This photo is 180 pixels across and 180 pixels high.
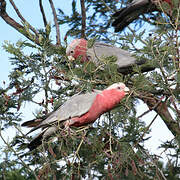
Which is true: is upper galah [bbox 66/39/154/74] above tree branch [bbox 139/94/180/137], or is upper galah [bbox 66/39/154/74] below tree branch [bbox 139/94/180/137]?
above

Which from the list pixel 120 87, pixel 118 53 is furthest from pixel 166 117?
pixel 120 87

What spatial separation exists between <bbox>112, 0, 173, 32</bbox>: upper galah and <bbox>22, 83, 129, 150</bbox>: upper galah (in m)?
2.26

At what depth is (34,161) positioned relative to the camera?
4.03 m

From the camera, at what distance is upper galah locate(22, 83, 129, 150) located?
3.49 metres

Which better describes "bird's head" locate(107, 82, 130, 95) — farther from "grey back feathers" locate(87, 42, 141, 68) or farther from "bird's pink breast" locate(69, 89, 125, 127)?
"grey back feathers" locate(87, 42, 141, 68)

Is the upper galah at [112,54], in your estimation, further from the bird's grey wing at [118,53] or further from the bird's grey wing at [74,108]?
the bird's grey wing at [74,108]

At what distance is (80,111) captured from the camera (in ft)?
11.9

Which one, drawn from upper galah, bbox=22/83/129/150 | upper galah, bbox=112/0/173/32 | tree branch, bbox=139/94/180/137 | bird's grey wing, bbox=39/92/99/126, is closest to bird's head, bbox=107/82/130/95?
upper galah, bbox=22/83/129/150

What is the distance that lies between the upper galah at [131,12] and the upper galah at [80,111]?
2256mm

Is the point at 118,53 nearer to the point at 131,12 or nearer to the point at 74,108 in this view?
the point at 131,12

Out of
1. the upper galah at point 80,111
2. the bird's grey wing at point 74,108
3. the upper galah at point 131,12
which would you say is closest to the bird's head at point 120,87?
the upper galah at point 80,111

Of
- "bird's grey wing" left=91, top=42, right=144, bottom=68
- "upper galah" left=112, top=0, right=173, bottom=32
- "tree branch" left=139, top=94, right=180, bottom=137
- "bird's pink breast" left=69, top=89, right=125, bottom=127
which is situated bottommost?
"tree branch" left=139, top=94, right=180, bottom=137

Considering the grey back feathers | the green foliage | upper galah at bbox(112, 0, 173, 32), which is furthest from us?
upper galah at bbox(112, 0, 173, 32)

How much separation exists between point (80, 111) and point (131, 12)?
2.85 meters
